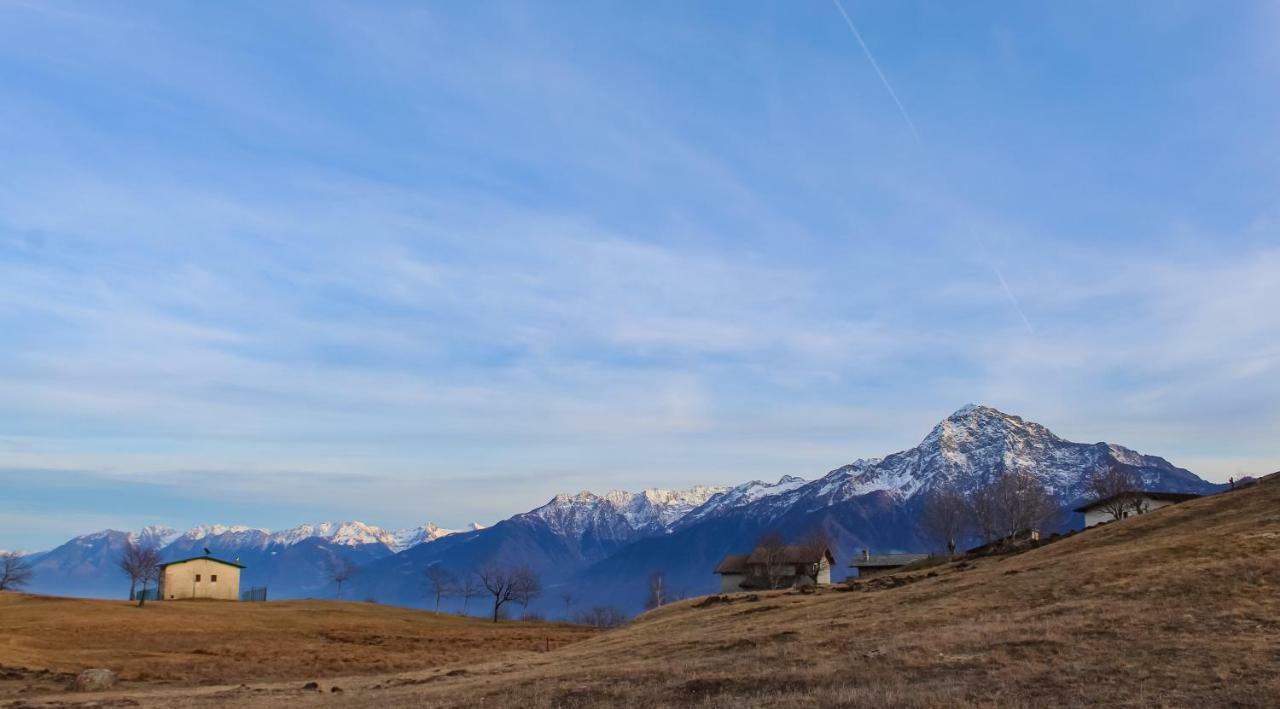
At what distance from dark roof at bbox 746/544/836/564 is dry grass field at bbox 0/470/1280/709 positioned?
92888mm

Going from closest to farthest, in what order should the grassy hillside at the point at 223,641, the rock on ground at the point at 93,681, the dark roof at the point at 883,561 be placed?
the rock on ground at the point at 93,681 < the grassy hillside at the point at 223,641 < the dark roof at the point at 883,561

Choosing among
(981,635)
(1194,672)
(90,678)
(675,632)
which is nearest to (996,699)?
(1194,672)

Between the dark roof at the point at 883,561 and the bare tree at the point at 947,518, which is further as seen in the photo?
the bare tree at the point at 947,518

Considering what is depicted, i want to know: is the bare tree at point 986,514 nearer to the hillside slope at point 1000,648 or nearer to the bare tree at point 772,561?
the bare tree at point 772,561

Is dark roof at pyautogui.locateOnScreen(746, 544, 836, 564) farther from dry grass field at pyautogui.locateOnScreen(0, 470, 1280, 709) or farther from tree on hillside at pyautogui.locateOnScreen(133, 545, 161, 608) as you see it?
dry grass field at pyautogui.locateOnScreen(0, 470, 1280, 709)

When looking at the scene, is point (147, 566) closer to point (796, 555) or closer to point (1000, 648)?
point (796, 555)

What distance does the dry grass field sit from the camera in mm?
23219

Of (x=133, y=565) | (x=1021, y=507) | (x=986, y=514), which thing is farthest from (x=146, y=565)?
(x=1021, y=507)

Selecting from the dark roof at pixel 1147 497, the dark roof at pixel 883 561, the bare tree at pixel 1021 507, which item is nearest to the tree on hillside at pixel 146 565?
the dark roof at pixel 883 561

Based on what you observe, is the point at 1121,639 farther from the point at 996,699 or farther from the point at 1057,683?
the point at 996,699

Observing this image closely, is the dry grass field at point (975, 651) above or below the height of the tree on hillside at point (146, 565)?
below

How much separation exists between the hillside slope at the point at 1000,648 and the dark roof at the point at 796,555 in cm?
9719

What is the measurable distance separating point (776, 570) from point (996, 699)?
12826cm

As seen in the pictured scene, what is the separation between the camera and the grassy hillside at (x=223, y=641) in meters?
54.9
